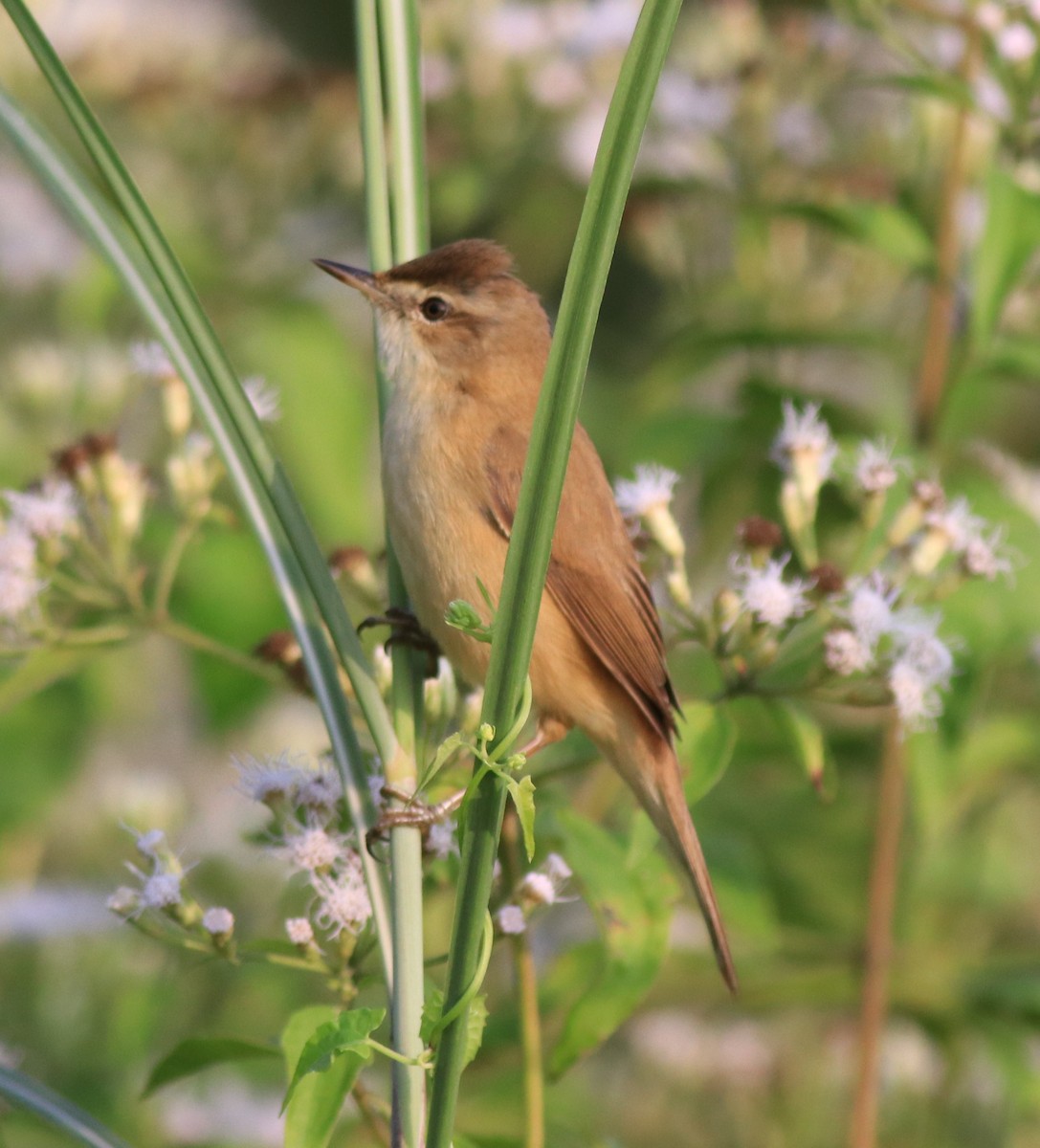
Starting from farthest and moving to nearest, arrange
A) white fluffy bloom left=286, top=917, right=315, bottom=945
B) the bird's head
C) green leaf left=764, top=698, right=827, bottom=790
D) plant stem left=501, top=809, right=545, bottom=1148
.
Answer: the bird's head, green leaf left=764, top=698, right=827, bottom=790, plant stem left=501, top=809, right=545, bottom=1148, white fluffy bloom left=286, top=917, right=315, bottom=945

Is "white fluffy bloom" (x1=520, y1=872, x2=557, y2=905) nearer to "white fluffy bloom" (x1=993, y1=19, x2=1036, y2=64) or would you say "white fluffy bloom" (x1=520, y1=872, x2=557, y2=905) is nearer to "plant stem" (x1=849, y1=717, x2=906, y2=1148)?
"plant stem" (x1=849, y1=717, x2=906, y2=1148)

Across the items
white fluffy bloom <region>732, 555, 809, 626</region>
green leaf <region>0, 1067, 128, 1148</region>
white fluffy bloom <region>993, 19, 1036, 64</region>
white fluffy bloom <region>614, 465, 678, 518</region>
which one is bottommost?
green leaf <region>0, 1067, 128, 1148</region>

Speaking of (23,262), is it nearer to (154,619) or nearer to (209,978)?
(209,978)

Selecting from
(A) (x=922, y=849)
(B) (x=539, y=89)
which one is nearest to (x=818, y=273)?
(B) (x=539, y=89)

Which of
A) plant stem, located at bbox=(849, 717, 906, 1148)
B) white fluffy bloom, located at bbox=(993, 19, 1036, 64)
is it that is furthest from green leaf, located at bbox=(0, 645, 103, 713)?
white fluffy bloom, located at bbox=(993, 19, 1036, 64)

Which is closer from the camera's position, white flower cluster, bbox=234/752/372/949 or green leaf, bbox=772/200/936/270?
white flower cluster, bbox=234/752/372/949

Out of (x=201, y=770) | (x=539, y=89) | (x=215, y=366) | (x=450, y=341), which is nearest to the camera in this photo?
(x=215, y=366)
